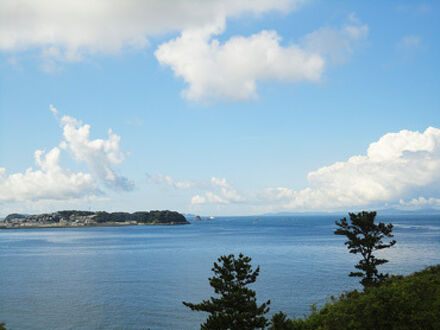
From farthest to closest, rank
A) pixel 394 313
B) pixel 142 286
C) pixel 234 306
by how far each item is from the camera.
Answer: pixel 142 286, pixel 234 306, pixel 394 313

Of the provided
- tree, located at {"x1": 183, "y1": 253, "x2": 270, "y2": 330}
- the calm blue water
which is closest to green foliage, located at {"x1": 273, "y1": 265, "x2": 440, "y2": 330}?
tree, located at {"x1": 183, "y1": 253, "x2": 270, "y2": 330}

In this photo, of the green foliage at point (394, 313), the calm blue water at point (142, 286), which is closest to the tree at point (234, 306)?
the green foliage at point (394, 313)

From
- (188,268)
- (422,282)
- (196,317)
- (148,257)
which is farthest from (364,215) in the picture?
(148,257)

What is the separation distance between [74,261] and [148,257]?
2024 centimetres

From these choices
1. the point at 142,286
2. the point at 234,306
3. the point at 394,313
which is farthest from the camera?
the point at 142,286

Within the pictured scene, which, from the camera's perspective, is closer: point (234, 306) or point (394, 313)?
point (394, 313)

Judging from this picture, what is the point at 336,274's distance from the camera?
74688 millimetres

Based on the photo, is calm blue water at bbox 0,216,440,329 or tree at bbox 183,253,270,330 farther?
calm blue water at bbox 0,216,440,329

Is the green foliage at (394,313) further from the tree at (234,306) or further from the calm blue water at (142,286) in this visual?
the calm blue water at (142,286)

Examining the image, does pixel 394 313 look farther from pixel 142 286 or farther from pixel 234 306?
pixel 142 286

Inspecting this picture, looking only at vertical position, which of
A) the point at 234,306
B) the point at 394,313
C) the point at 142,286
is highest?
the point at 394,313

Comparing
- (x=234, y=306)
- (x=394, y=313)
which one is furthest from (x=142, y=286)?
(x=394, y=313)

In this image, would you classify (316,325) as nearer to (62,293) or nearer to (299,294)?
(299,294)

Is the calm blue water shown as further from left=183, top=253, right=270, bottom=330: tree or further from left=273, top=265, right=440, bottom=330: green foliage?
left=273, top=265, right=440, bottom=330: green foliage
